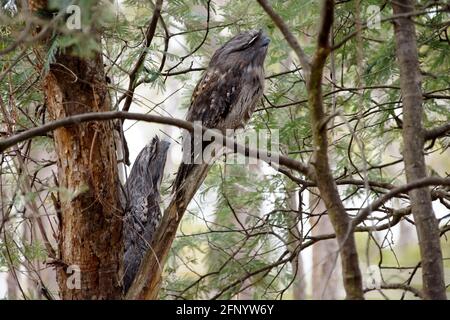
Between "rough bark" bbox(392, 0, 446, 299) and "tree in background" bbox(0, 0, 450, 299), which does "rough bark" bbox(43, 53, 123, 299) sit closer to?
"tree in background" bbox(0, 0, 450, 299)

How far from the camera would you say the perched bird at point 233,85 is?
3498 mm

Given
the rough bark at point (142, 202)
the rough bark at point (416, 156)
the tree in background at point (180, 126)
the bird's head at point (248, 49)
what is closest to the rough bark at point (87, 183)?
the tree in background at point (180, 126)

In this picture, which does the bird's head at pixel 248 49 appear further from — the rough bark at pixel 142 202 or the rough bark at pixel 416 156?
the rough bark at pixel 416 156

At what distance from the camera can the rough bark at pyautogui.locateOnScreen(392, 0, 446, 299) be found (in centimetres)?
212

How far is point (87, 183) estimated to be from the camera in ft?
8.71

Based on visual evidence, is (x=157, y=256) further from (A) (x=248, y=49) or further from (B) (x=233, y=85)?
(A) (x=248, y=49)

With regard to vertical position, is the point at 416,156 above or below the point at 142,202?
below

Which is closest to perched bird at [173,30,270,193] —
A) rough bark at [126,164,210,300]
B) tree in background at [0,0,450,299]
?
tree in background at [0,0,450,299]

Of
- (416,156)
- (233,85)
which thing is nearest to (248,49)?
(233,85)

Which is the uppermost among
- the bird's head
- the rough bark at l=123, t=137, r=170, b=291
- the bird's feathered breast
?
the bird's head

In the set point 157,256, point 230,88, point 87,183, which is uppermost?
point 230,88

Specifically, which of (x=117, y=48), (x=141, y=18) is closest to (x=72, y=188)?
(x=117, y=48)

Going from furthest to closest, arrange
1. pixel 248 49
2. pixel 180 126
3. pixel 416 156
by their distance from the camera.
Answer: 1. pixel 248 49
2. pixel 416 156
3. pixel 180 126

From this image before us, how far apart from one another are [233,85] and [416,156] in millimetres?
1484
